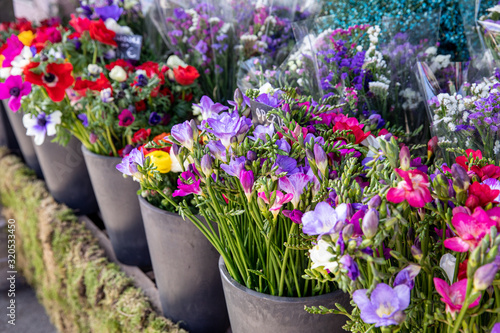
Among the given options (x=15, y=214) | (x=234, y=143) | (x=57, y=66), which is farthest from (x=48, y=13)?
(x=234, y=143)

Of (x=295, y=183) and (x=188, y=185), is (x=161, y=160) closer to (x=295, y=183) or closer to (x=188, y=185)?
(x=188, y=185)

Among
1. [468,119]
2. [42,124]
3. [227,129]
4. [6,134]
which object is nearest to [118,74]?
[42,124]

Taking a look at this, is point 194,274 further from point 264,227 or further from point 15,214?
point 15,214

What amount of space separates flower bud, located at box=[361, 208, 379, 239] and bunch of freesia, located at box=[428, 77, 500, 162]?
1.01 feet

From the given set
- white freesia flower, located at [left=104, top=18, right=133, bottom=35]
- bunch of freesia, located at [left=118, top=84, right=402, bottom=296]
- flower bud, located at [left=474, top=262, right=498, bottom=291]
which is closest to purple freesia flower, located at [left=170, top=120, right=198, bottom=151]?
bunch of freesia, located at [left=118, top=84, right=402, bottom=296]

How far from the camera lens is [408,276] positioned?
0.38 m

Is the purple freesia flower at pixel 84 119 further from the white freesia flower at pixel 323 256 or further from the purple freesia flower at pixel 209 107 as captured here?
the white freesia flower at pixel 323 256

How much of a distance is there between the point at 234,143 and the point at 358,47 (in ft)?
1.37

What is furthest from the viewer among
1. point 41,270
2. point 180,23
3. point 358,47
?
point 41,270

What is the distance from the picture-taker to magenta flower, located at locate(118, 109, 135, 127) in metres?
0.95

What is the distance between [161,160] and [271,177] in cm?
29

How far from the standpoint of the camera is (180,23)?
118 cm

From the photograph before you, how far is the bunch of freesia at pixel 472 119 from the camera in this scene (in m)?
0.59

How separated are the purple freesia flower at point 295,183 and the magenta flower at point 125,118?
589mm
